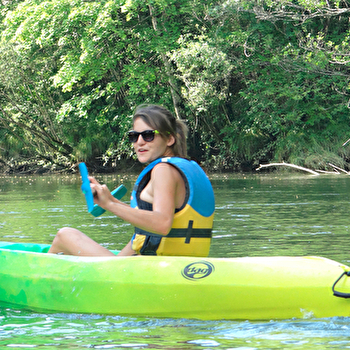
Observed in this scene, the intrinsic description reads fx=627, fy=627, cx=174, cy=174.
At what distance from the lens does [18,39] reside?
1992 cm

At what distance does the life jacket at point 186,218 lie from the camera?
3485 millimetres

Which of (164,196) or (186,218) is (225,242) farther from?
(164,196)

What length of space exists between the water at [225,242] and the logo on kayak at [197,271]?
0.84 ft

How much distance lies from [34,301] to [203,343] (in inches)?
55.0

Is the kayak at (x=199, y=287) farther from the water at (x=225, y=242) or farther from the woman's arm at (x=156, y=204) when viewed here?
the woman's arm at (x=156, y=204)

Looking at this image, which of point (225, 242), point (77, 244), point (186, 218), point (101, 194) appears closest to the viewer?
point (101, 194)

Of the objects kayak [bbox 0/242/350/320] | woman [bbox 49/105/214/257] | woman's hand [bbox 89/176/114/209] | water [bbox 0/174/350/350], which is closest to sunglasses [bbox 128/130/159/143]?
woman [bbox 49/105/214/257]

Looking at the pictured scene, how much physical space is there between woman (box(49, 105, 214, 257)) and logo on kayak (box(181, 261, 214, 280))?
0.14m

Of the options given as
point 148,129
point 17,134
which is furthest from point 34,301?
point 17,134

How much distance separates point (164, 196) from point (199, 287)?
0.60 metres

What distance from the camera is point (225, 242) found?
20.3 ft

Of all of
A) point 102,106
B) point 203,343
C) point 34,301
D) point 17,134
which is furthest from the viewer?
point 17,134

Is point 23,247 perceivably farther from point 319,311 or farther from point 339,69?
point 339,69

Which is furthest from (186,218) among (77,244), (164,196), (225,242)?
(225,242)
